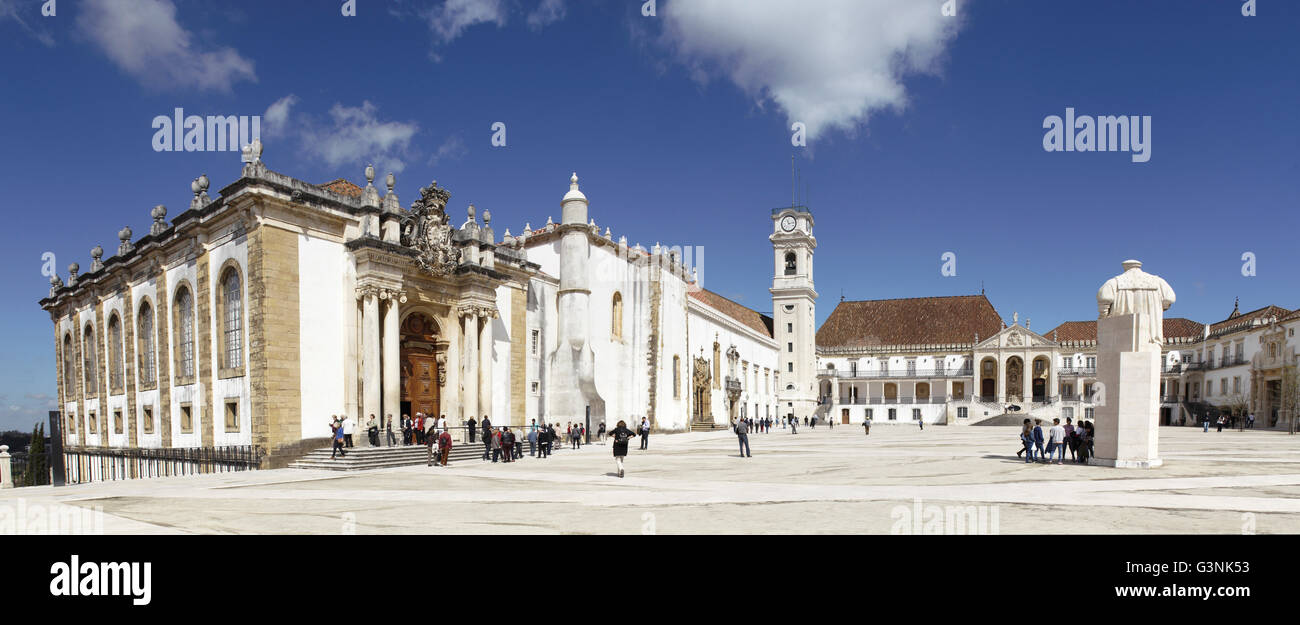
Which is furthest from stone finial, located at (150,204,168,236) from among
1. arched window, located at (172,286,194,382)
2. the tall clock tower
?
the tall clock tower

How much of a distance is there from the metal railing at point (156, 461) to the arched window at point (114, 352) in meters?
3.01

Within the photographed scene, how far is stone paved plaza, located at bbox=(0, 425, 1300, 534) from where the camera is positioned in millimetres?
8953

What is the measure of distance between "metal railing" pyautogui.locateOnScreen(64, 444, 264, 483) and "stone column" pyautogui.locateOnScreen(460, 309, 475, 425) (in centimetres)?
780

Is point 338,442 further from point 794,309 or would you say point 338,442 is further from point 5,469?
point 794,309

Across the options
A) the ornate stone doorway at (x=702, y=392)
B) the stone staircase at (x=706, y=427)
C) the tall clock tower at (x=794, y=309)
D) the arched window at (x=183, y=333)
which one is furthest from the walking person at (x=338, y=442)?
the tall clock tower at (x=794, y=309)

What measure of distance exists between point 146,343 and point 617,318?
22.4 m

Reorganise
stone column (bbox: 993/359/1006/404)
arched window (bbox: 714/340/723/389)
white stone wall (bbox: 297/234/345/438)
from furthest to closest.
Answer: stone column (bbox: 993/359/1006/404), arched window (bbox: 714/340/723/389), white stone wall (bbox: 297/234/345/438)

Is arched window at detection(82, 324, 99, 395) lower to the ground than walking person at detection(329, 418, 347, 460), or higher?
higher

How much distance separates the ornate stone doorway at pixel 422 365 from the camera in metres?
26.2

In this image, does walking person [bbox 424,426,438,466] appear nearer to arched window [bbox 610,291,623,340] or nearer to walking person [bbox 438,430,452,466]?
walking person [bbox 438,430,452,466]

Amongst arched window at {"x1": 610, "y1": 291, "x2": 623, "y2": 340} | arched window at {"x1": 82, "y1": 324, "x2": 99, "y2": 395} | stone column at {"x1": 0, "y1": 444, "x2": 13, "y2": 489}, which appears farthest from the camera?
arched window at {"x1": 610, "y1": 291, "x2": 623, "y2": 340}

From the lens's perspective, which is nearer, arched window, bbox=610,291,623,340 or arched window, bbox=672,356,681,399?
arched window, bbox=610,291,623,340

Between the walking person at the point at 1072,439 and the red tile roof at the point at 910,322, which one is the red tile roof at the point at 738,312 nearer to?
the red tile roof at the point at 910,322
